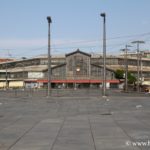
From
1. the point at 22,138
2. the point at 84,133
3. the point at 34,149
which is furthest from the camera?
the point at 84,133

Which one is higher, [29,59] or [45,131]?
[29,59]

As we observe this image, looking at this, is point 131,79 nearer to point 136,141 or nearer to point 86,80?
point 86,80

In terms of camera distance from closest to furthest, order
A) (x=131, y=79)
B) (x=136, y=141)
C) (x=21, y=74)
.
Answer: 1. (x=136, y=141)
2. (x=131, y=79)
3. (x=21, y=74)

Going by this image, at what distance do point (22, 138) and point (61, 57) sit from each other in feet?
548

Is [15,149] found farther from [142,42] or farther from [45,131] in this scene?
[142,42]

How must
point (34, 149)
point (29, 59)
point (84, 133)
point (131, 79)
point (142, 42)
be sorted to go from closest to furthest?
point (34, 149) → point (84, 133) → point (142, 42) → point (131, 79) → point (29, 59)

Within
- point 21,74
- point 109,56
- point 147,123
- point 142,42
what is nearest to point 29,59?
point 21,74

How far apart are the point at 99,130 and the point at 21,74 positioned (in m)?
166

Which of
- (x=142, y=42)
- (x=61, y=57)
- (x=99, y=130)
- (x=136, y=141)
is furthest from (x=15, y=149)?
(x=61, y=57)

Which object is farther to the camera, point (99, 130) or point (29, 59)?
point (29, 59)

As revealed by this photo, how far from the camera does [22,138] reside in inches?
609

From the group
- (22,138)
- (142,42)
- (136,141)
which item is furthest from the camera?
(142,42)

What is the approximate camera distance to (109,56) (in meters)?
185

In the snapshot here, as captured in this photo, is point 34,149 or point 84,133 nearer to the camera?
point 34,149
